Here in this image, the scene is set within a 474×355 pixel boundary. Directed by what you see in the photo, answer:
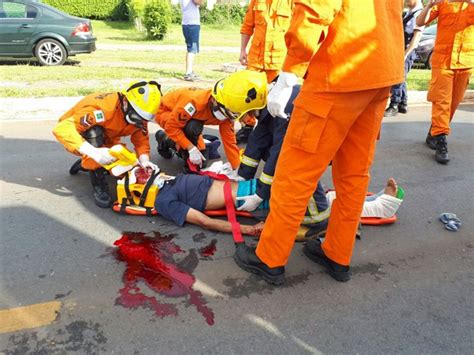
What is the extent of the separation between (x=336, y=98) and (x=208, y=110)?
2039 millimetres

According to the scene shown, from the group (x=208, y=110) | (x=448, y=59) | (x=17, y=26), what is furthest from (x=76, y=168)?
(x=17, y=26)

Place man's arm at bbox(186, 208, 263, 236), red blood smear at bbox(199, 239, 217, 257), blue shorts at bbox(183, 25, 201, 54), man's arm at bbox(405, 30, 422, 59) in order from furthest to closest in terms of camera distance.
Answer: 1. blue shorts at bbox(183, 25, 201, 54)
2. man's arm at bbox(405, 30, 422, 59)
3. man's arm at bbox(186, 208, 263, 236)
4. red blood smear at bbox(199, 239, 217, 257)

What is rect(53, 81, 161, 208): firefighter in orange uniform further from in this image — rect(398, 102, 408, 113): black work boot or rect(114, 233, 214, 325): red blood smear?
rect(398, 102, 408, 113): black work boot

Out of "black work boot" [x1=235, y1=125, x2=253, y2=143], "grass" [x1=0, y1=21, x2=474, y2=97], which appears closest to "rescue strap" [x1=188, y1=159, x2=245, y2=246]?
"black work boot" [x1=235, y1=125, x2=253, y2=143]

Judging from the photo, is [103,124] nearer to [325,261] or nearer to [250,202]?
[250,202]

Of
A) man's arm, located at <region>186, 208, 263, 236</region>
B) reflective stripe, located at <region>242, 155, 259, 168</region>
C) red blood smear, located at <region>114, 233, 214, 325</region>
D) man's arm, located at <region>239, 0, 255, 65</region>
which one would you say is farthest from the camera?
man's arm, located at <region>239, 0, 255, 65</region>

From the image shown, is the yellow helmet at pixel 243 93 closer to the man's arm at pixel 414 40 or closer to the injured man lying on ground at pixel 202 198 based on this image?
the injured man lying on ground at pixel 202 198

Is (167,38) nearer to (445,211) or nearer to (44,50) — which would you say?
(44,50)

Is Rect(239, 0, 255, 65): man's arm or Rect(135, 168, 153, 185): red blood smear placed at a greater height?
Rect(239, 0, 255, 65): man's arm

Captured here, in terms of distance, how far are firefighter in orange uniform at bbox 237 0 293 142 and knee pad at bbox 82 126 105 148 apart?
1522 millimetres

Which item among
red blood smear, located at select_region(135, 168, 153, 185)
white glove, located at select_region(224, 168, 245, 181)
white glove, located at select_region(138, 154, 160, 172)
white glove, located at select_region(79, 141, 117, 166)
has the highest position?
white glove, located at select_region(79, 141, 117, 166)

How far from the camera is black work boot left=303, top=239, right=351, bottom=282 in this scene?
256 cm

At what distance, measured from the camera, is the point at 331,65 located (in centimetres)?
201

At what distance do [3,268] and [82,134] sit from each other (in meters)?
1.29
